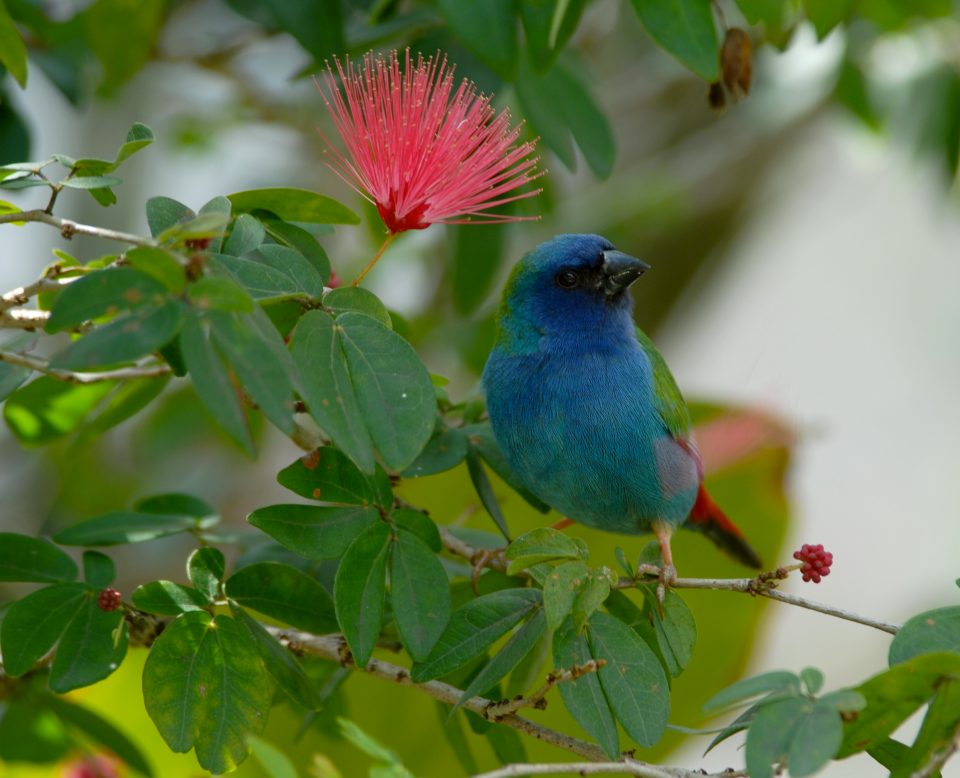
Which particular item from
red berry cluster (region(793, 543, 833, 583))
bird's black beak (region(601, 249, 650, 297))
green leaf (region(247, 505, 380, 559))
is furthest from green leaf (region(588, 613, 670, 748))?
bird's black beak (region(601, 249, 650, 297))

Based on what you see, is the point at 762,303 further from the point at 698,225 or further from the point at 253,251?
the point at 253,251

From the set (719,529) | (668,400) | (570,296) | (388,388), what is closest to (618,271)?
(570,296)

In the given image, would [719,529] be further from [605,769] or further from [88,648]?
[88,648]

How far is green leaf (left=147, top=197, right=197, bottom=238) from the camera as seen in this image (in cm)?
169

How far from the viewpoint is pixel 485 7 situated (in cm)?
219

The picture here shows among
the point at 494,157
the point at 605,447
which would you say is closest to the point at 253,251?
the point at 494,157

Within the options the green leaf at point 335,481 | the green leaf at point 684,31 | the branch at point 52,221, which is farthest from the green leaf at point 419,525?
the green leaf at point 684,31

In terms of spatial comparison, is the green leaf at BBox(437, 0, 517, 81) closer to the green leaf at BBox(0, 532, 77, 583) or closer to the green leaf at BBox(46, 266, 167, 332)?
the green leaf at BBox(46, 266, 167, 332)

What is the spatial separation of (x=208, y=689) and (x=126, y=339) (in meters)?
0.63

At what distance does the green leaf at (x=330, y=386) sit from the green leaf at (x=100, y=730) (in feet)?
3.19

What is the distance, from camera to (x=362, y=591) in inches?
68.5

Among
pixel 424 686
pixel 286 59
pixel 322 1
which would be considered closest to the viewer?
pixel 424 686

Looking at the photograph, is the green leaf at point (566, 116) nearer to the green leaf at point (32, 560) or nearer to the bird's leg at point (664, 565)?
the bird's leg at point (664, 565)

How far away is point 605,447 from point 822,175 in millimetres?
5903
